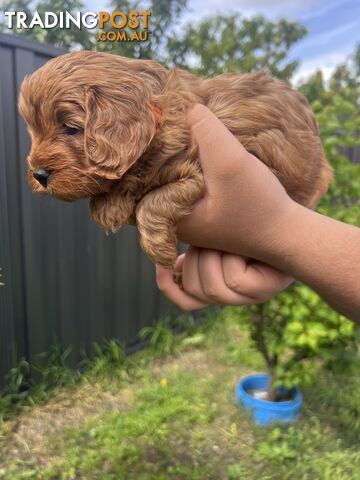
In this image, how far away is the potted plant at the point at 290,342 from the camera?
362 cm

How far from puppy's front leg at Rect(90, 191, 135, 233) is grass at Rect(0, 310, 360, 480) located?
261cm

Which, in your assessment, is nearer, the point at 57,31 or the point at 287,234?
the point at 287,234

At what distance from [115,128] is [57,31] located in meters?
5.51

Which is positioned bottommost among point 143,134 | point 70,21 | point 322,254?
point 322,254

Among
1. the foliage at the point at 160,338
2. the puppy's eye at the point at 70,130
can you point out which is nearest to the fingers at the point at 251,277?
the puppy's eye at the point at 70,130

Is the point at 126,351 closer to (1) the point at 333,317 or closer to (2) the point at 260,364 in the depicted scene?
(2) the point at 260,364

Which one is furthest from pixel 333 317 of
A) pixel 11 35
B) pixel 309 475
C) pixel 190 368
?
pixel 11 35

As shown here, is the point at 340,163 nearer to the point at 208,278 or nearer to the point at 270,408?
the point at 270,408

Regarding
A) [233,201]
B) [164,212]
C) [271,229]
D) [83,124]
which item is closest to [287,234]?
[271,229]

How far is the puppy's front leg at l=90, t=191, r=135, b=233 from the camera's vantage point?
4.67ft

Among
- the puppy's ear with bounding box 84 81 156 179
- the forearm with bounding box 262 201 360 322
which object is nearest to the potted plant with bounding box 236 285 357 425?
the forearm with bounding box 262 201 360 322

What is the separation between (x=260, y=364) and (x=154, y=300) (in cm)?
149

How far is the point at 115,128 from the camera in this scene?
1.31 m

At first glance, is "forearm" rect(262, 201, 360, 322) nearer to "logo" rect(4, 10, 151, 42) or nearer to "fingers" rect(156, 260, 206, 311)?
"fingers" rect(156, 260, 206, 311)
